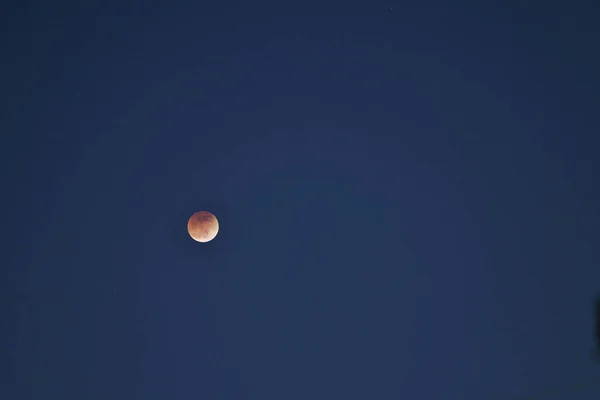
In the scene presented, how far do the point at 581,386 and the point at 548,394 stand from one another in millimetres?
664

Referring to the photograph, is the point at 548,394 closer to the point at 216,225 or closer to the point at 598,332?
the point at 598,332

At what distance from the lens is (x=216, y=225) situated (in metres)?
11.8

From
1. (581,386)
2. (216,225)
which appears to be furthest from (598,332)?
(216,225)

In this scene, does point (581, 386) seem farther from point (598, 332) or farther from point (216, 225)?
point (216, 225)

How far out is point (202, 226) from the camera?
11.4m

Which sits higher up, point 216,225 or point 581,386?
point 216,225

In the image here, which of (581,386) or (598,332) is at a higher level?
(598,332)

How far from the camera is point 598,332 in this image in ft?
38.5

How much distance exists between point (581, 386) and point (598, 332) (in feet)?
4.03

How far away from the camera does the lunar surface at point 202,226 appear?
449 inches

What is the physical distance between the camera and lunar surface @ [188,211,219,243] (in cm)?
1141

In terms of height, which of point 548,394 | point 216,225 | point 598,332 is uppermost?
point 216,225

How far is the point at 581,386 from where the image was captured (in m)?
11.4

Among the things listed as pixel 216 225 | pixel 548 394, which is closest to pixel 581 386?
pixel 548 394
